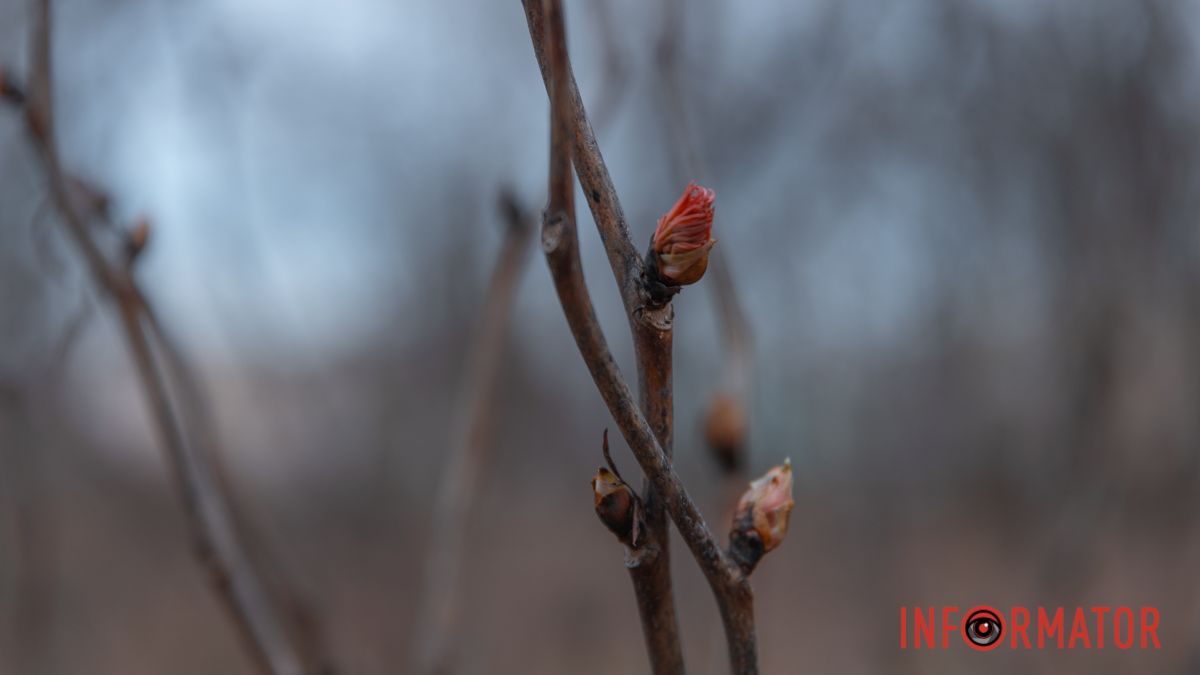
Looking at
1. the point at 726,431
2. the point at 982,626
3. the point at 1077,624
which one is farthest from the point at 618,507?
the point at 1077,624

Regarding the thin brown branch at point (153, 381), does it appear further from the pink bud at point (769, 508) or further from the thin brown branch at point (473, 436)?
the pink bud at point (769, 508)

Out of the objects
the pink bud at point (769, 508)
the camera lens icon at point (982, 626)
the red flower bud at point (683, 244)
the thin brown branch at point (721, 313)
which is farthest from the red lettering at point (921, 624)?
the red flower bud at point (683, 244)

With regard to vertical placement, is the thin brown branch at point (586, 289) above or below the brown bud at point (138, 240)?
below

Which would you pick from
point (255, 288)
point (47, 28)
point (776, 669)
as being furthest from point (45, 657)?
point (776, 669)

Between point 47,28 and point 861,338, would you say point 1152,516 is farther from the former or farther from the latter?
point 47,28

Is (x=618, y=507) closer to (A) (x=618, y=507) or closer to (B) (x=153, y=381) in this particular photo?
(A) (x=618, y=507)

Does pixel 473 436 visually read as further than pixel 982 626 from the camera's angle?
No

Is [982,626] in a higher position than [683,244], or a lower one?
lower
